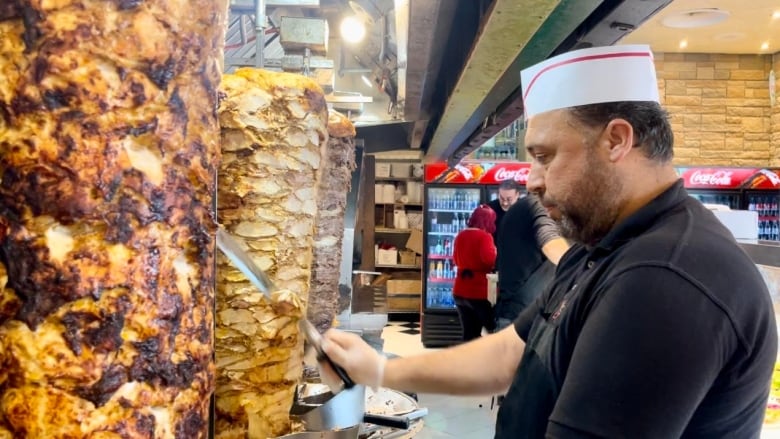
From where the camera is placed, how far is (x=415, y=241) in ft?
31.5

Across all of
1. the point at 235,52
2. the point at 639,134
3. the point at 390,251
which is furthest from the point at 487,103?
the point at 390,251

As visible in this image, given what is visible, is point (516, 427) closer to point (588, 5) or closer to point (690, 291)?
point (690, 291)

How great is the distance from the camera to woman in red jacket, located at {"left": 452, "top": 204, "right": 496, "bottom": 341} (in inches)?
254

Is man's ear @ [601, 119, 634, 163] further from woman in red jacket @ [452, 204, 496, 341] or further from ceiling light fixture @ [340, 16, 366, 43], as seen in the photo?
woman in red jacket @ [452, 204, 496, 341]

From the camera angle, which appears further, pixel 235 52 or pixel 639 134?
pixel 235 52

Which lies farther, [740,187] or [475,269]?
[740,187]

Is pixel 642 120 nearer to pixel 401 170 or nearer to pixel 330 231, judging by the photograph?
pixel 330 231

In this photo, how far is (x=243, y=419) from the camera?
1305 millimetres

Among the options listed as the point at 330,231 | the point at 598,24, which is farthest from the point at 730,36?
the point at 330,231

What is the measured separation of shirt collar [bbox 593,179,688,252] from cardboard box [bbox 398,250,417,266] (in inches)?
341

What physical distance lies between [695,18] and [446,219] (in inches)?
156

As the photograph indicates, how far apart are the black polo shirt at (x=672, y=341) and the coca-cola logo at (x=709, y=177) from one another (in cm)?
801

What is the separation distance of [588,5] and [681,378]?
118cm

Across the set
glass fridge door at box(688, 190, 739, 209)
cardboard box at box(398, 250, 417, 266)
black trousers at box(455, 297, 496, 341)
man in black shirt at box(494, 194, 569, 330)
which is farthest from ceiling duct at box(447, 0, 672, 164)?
cardboard box at box(398, 250, 417, 266)
